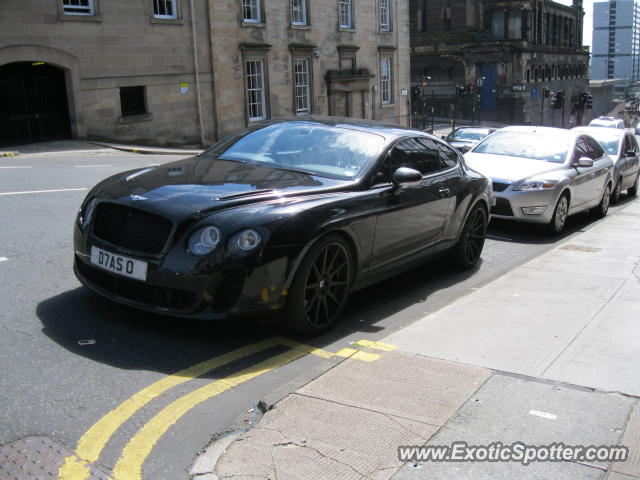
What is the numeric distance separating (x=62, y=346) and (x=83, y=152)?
55.3ft

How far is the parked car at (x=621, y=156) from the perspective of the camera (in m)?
15.7

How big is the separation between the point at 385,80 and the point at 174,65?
55.6 ft

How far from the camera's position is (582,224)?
12500 mm

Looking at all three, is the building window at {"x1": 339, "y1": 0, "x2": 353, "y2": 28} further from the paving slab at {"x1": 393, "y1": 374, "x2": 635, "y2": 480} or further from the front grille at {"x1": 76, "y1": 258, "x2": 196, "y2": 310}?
the paving slab at {"x1": 393, "y1": 374, "x2": 635, "y2": 480}

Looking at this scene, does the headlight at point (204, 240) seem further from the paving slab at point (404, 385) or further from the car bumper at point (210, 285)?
the paving slab at point (404, 385)

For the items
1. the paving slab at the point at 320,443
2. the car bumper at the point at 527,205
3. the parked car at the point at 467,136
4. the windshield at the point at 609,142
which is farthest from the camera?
the parked car at the point at 467,136

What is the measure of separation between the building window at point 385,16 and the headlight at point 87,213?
118 feet

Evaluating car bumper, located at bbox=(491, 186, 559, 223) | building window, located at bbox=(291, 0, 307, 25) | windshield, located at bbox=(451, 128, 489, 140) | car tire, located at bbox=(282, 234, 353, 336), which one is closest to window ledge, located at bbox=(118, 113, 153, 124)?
building window, located at bbox=(291, 0, 307, 25)

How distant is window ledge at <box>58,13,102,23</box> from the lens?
21.8 m

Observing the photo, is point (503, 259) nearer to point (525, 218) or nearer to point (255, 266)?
point (525, 218)

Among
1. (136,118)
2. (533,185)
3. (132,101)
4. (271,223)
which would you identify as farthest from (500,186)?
(132,101)

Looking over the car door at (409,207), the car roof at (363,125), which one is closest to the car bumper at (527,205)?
the car door at (409,207)

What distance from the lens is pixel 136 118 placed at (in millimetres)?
24906

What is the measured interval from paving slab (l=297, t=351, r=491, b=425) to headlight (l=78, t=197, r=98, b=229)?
2.16 meters
